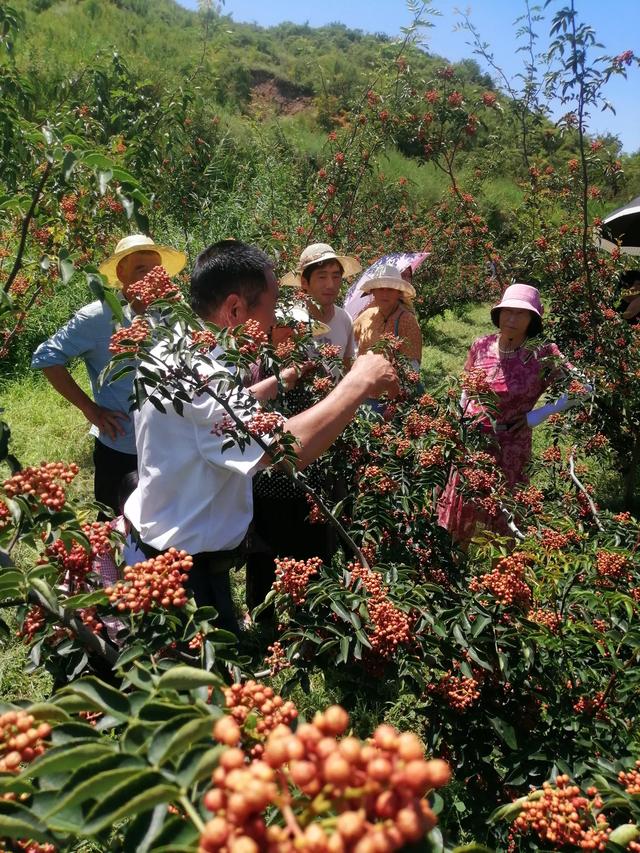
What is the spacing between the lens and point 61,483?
1.30m

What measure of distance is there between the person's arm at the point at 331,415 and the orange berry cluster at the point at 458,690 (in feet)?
2.49

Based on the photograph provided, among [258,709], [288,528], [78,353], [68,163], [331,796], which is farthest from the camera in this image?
[78,353]

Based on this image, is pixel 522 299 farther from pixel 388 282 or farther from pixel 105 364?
pixel 105 364

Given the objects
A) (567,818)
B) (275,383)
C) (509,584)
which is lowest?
(567,818)

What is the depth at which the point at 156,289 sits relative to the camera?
64.6 inches

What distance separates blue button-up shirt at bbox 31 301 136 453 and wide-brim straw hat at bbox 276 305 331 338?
A: 858mm

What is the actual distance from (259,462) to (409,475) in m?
0.85

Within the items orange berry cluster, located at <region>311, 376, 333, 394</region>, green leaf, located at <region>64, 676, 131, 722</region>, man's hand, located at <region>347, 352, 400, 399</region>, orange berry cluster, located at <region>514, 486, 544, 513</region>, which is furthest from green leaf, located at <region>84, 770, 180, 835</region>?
orange berry cluster, located at <region>514, 486, 544, 513</region>

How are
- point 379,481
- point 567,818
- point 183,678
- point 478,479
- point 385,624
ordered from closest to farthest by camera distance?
1. point 183,678
2. point 567,818
3. point 385,624
4. point 379,481
5. point 478,479

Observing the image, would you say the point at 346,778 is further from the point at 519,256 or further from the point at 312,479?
the point at 519,256

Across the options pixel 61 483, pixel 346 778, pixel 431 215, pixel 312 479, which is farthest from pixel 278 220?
pixel 346 778

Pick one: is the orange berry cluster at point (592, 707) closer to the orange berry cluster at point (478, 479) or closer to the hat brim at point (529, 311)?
the orange berry cluster at point (478, 479)

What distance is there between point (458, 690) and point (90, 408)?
2521 millimetres

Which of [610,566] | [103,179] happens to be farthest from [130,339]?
[610,566]
